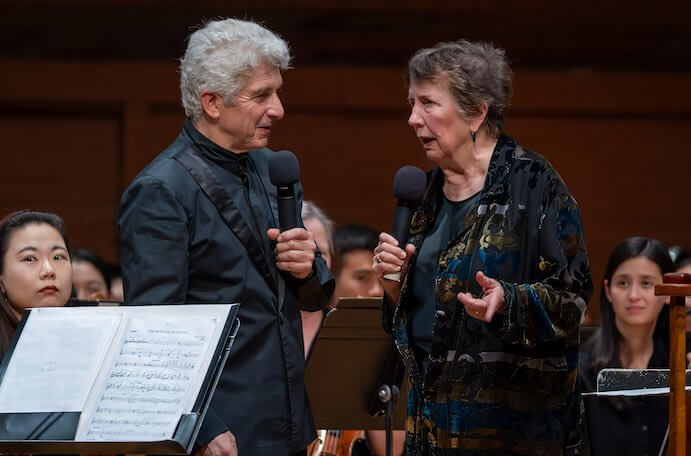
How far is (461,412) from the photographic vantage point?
2803 mm

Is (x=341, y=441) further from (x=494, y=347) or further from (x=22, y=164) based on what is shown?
(x=22, y=164)

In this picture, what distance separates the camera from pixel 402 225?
2969 millimetres

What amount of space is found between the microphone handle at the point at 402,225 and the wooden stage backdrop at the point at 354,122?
11.4 feet

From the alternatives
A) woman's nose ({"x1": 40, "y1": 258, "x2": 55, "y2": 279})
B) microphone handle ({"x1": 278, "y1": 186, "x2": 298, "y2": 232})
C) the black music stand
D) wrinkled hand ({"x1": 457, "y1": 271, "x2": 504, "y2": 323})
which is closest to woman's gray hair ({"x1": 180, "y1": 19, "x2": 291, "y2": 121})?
microphone handle ({"x1": 278, "y1": 186, "x2": 298, "y2": 232})

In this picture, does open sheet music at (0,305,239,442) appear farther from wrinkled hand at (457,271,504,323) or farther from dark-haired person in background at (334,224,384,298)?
dark-haired person in background at (334,224,384,298)

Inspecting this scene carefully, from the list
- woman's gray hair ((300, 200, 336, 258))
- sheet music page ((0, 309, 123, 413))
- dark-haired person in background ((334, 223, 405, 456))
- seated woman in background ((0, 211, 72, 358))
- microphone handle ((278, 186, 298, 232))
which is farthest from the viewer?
dark-haired person in background ((334, 223, 405, 456))

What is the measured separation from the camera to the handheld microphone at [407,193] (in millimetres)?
2979

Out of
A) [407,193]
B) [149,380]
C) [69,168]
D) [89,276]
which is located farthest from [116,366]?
[69,168]

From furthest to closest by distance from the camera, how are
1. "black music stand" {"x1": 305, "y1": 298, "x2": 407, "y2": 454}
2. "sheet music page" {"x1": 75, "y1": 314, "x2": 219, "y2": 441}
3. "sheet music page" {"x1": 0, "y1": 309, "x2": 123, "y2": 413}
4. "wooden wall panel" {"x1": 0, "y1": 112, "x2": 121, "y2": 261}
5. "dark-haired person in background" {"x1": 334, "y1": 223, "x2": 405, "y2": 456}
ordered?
"wooden wall panel" {"x1": 0, "y1": 112, "x2": 121, "y2": 261} < "dark-haired person in background" {"x1": 334, "y1": 223, "x2": 405, "y2": 456} < "black music stand" {"x1": 305, "y1": 298, "x2": 407, "y2": 454} < "sheet music page" {"x1": 0, "y1": 309, "x2": 123, "y2": 413} < "sheet music page" {"x1": 75, "y1": 314, "x2": 219, "y2": 441}

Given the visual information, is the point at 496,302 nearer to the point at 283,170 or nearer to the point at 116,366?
the point at 283,170

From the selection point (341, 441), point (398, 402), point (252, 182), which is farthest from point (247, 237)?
point (341, 441)

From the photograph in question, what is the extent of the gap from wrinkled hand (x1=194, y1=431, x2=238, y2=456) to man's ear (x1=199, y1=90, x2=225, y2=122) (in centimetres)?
83

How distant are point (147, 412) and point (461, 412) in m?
0.77

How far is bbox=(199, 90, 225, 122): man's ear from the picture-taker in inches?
118
